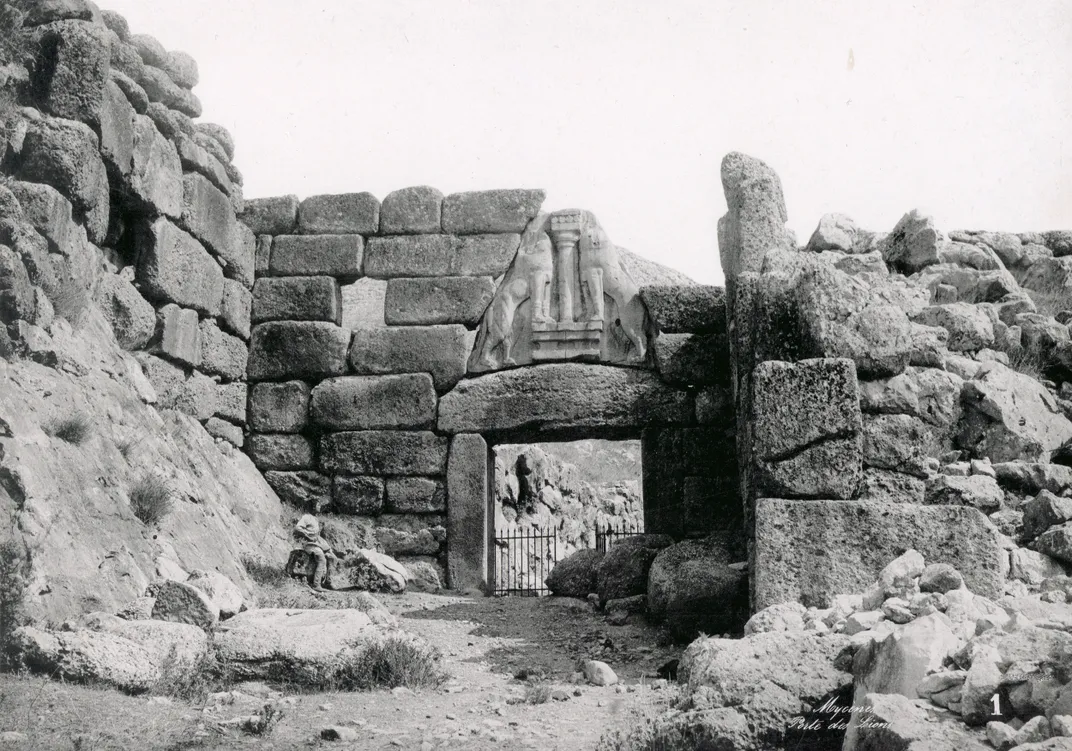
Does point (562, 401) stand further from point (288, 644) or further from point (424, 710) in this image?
point (424, 710)

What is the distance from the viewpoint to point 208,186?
9539mm

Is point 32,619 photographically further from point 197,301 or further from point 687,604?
point 197,301

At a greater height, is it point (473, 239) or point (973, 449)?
point (473, 239)

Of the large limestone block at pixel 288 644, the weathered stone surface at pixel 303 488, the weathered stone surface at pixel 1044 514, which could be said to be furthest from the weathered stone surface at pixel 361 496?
the weathered stone surface at pixel 1044 514

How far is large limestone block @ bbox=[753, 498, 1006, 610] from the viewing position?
231 inches

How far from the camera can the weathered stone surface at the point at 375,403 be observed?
9883 mm

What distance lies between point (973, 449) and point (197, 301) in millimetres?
6261

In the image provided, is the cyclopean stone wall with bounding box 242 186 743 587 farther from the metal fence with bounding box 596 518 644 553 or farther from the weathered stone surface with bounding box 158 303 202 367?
the weathered stone surface with bounding box 158 303 202 367

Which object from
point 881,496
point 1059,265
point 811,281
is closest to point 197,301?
point 811,281

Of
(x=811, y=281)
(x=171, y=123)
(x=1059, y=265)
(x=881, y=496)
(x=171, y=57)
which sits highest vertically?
(x=171, y=57)

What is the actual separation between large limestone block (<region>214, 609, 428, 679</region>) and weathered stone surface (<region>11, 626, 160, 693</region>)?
52 cm

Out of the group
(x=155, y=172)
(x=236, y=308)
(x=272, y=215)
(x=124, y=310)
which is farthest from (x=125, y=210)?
(x=272, y=215)

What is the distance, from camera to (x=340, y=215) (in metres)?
10.3

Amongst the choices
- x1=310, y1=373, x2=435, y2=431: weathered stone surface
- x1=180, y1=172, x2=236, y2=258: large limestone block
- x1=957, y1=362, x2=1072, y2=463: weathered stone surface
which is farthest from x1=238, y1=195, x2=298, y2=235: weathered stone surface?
x1=957, y1=362, x2=1072, y2=463: weathered stone surface
